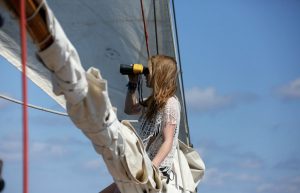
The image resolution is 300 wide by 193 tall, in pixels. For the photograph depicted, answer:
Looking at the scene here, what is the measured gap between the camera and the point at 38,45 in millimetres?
3127

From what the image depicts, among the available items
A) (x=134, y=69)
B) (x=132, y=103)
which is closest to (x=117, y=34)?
(x=132, y=103)

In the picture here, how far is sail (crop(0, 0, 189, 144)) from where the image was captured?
795 centimetres

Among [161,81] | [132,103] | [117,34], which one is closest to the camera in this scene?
[161,81]

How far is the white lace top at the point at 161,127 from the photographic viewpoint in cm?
501

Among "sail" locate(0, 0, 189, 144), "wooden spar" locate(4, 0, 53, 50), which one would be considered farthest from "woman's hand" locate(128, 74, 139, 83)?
"wooden spar" locate(4, 0, 53, 50)

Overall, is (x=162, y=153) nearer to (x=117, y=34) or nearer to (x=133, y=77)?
(x=133, y=77)

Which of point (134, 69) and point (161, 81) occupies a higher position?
point (134, 69)

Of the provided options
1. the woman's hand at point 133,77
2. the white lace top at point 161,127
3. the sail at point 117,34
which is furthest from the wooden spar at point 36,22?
the sail at point 117,34

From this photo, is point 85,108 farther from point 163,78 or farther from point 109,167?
point 163,78

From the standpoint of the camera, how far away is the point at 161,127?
507cm

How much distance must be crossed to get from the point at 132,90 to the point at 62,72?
283 centimetres

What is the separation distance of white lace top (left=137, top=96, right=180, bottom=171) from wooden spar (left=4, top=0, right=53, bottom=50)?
1.98m

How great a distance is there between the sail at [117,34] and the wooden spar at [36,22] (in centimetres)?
477

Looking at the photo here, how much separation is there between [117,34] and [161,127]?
3223 millimetres
